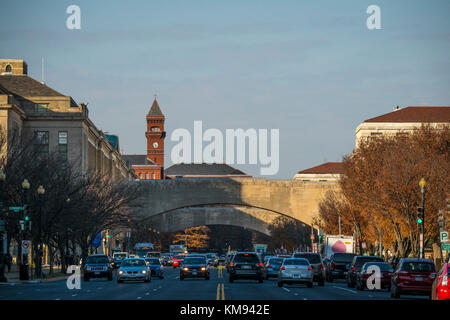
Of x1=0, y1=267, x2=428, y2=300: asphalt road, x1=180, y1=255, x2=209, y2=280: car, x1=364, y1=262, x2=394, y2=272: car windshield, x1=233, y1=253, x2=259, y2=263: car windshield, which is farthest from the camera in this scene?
x1=180, y1=255, x2=209, y2=280: car

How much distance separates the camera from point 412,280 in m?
35.7

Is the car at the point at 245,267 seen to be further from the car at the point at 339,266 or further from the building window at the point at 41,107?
the building window at the point at 41,107

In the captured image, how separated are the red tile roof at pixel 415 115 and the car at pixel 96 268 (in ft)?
330

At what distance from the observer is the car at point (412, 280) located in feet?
116

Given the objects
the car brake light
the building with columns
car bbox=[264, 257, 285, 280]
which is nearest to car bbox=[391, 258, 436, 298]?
the car brake light

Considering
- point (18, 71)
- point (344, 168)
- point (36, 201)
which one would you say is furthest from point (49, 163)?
point (18, 71)

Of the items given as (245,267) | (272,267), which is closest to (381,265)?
(245,267)

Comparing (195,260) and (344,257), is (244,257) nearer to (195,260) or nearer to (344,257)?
(195,260)

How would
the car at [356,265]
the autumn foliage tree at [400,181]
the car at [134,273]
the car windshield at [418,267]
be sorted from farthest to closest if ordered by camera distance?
the autumn foliage tree at [400,181]
the car at [134,273]
the car at [356,265]
the car windshield at [418,267]

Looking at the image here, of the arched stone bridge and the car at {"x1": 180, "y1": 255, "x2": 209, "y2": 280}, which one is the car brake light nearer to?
the car at {"x1": 180, "y1": 255, "x2": 209, "y2": 280}

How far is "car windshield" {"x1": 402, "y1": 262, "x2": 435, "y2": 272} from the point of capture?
36.2m

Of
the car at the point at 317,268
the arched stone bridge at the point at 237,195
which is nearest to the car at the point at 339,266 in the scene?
the car at the point at 317,268

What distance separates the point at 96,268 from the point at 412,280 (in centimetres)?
2374
